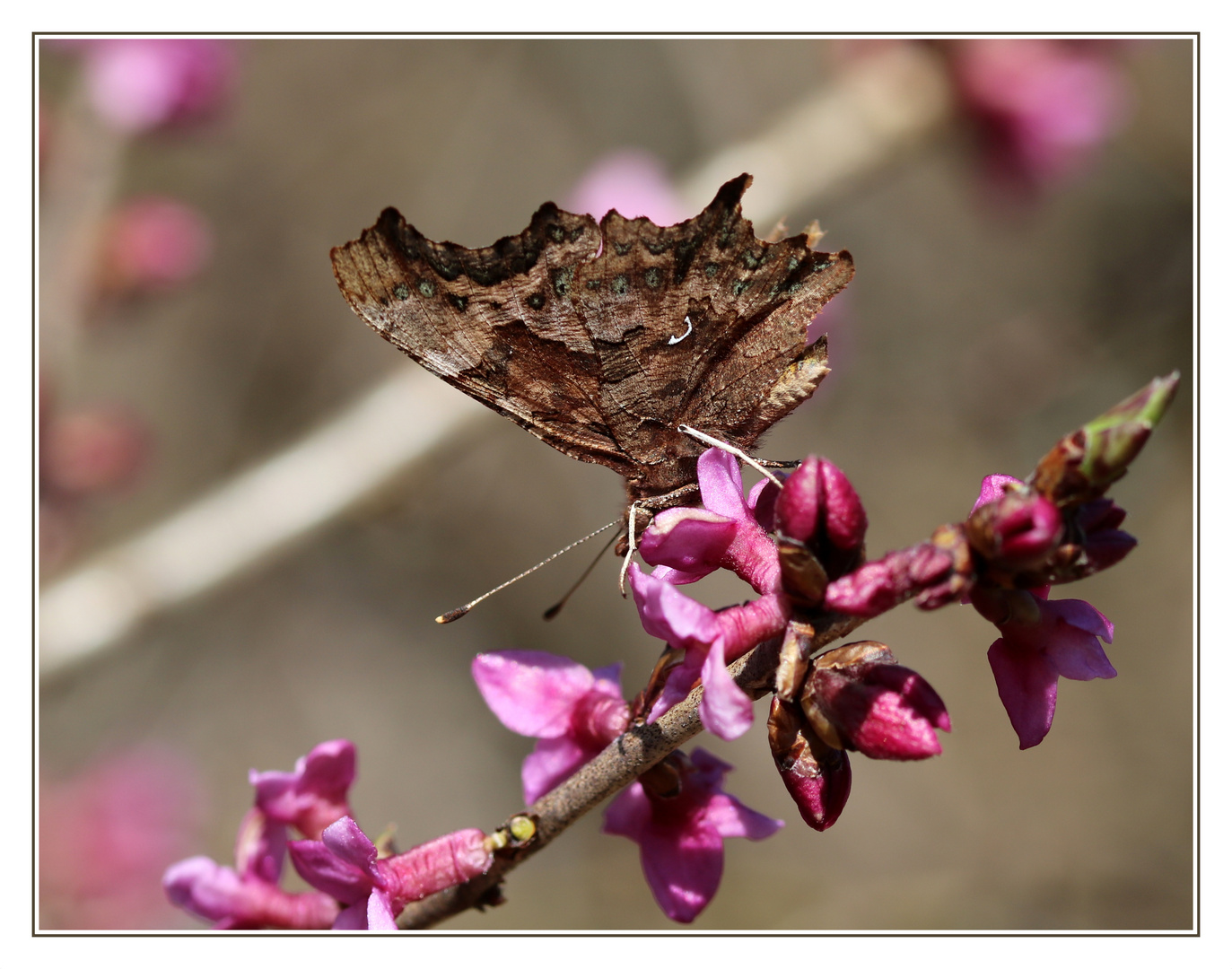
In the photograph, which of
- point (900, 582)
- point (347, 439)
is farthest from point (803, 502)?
point (347, 439)

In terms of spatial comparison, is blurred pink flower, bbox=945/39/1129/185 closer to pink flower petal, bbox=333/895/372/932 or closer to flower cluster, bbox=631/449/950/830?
flower cluster, bbox=631/449/950/830

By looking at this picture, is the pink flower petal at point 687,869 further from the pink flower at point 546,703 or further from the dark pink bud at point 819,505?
the dark pink bud at point 819,505

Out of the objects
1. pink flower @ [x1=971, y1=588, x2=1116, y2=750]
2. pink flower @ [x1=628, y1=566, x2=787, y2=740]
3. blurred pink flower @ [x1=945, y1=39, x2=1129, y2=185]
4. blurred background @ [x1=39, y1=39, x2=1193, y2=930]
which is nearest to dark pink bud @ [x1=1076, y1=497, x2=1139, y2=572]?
pink flower @ [x1=971, y1=588, x2=1116, y2=750]

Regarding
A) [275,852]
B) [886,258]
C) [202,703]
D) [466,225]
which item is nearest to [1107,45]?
[886,258]

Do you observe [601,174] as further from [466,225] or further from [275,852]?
[275,852]

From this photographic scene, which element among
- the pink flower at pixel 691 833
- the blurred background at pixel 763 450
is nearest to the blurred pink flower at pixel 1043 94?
the blurred background at pixel 763 450

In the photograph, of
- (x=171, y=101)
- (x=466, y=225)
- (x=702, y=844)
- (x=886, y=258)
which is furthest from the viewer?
(x=886, y=258)

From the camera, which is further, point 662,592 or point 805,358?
point 805,358
